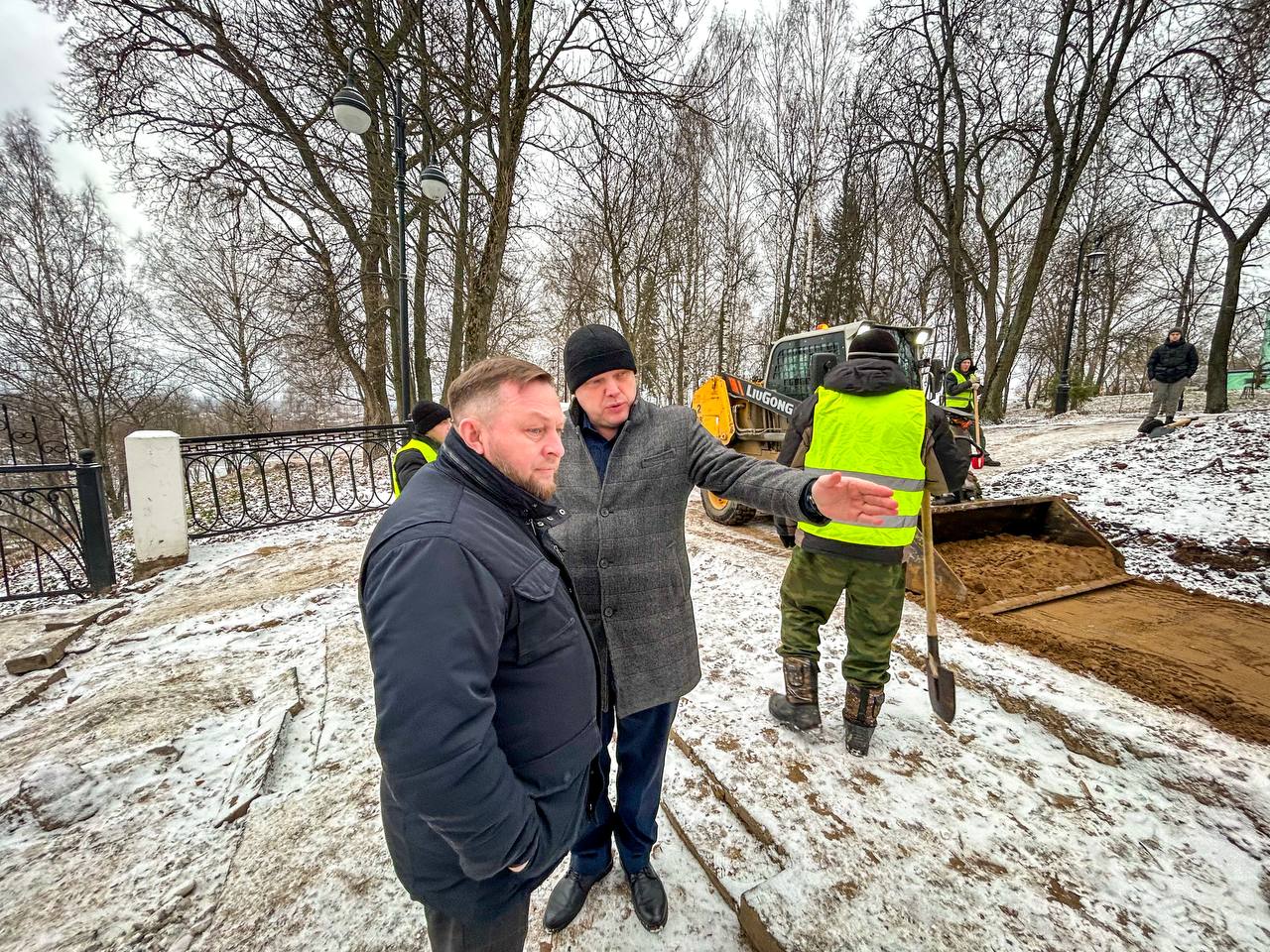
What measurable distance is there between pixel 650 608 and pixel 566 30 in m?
10.2

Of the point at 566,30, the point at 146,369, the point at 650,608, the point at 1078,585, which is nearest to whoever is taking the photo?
the point at 650,608

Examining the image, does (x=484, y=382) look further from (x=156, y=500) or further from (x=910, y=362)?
(x=156, y=500)

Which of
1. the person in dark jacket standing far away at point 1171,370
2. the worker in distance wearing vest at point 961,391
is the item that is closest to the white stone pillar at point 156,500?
the worker in distance wearing vest at point 961,391

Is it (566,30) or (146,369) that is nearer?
(566,30)

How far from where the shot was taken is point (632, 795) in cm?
173

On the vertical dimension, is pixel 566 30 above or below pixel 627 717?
above

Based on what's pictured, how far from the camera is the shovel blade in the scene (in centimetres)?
262

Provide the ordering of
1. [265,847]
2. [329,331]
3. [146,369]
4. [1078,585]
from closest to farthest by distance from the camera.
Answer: [265,847], [1078,585], [329,331], [146,369]

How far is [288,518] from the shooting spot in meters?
7.33

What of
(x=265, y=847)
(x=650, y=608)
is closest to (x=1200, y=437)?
(x=650, y=608)

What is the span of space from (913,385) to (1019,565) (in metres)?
2.67

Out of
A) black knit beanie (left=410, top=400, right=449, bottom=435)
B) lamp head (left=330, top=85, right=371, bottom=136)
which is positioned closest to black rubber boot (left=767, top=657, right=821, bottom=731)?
black knit beanie (left=410, top=400, right=449, bottom=435)

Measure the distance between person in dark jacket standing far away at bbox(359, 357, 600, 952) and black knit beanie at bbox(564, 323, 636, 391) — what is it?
42 cm

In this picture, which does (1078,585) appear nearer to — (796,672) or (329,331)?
(796,672)
